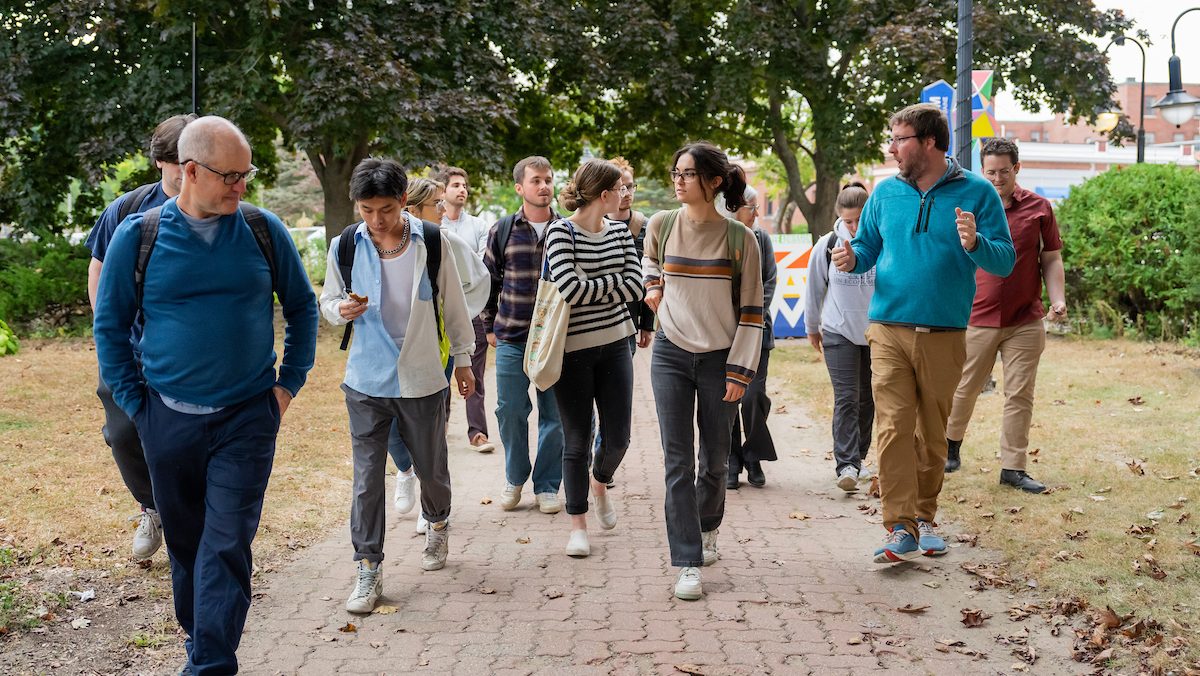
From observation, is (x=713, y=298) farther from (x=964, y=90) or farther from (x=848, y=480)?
(x=964, y=90)

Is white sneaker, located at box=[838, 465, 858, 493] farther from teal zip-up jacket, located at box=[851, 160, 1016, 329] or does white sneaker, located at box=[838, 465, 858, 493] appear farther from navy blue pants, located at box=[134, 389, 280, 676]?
navy blue pants, located at box=[134, 389, 280, 676]

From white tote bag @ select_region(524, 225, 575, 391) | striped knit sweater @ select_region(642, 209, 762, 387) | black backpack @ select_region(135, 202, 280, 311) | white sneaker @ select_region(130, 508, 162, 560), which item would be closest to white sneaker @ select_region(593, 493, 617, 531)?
white tote bag @ select_region(524, 225, 575, 391)

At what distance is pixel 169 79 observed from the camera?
18.1m

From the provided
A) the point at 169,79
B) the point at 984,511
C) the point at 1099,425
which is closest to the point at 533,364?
the point at 984,511

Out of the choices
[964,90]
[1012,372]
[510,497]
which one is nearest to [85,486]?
[510,497]

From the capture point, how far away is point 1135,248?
16125 mm

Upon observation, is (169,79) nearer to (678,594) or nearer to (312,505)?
(312,505)

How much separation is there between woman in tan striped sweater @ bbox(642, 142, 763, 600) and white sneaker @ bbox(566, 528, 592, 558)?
2.71ft

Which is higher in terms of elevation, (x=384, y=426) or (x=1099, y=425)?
(x=384, y=426)

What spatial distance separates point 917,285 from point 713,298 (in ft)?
3.46

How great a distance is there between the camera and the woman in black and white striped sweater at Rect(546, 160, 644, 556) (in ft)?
19.8

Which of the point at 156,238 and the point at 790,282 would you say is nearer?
the point at 156,238

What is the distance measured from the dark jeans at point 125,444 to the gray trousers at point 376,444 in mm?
941

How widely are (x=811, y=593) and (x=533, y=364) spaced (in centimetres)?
176
